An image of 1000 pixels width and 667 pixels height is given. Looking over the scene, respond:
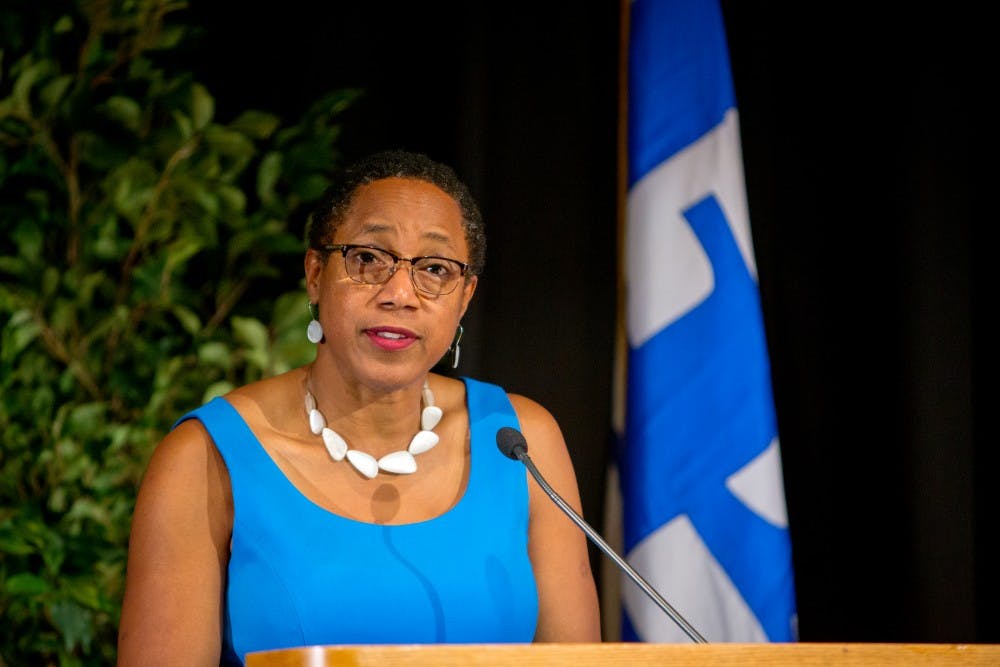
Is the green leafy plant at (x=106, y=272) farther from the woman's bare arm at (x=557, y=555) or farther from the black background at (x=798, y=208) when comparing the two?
the woman's bare arm at (x=557, y=555)

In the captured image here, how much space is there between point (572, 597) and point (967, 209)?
54.8 inches

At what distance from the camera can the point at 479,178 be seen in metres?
2.77

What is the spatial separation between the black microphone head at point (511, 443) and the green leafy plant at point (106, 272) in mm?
966

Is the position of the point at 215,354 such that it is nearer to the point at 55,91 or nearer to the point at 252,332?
the point at 252,332

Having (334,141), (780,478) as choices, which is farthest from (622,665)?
(334,141)

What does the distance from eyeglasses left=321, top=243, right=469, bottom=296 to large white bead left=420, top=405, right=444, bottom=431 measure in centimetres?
22

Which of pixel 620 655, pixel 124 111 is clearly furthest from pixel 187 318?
pixel 620 655

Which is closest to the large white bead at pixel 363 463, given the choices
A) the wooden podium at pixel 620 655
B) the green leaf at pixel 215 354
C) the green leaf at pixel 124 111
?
the wooden podium at pixel 620 655

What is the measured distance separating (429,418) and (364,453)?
0.44 feet

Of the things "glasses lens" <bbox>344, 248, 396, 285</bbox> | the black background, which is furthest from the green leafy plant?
"glasses lens" <bbox>344, 248, 396, 285</bbox>

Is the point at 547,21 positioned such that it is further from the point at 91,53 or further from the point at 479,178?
the point at 91,53

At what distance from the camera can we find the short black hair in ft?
5.90

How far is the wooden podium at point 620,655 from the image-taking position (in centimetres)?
96

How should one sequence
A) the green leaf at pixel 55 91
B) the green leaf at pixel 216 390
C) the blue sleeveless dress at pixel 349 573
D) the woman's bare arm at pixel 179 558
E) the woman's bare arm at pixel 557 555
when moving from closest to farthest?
1. the woman's bare arm at pixel 179 558
2. the blue sleeveless dress at pixel 349 573
3. the woman's bare arm at pixel 557 555
4. the green leaf at pixel 216 390
5. the green leaf at pixel 55 91
